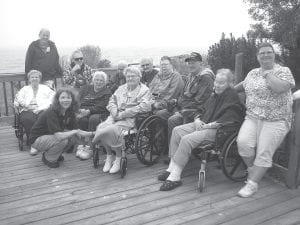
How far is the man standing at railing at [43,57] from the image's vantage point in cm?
561

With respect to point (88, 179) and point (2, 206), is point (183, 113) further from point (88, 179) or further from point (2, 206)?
point (2, 206)

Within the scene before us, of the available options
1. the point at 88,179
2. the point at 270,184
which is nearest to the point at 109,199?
the point at 88,179

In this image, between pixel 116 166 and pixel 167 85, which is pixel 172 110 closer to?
pixel 167 85

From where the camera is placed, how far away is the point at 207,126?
344 centimetres

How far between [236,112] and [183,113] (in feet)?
2.07

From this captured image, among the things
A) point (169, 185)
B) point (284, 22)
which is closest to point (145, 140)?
point (169, 185)

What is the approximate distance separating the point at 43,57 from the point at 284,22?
10.3m

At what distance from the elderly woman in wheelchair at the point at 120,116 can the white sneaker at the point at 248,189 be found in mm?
1254

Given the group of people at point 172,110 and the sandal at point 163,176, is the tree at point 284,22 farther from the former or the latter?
the sandal at point 163,176

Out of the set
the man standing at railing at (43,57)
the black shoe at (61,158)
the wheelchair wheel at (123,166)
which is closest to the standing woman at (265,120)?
the wheelchair wheel at (123,166)

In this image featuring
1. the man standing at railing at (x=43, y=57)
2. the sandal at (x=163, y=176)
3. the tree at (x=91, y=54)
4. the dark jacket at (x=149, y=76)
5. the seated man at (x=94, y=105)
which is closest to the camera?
the sandal at (x=163, y=176)

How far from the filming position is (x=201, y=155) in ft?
11.2

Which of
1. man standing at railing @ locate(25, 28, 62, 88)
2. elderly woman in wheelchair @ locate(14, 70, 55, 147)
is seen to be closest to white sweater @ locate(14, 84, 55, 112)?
elderly woman in wheelchair @ locate(14, 70, 55, 147)

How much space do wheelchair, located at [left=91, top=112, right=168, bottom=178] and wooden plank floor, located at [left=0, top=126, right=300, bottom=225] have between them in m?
0.12
